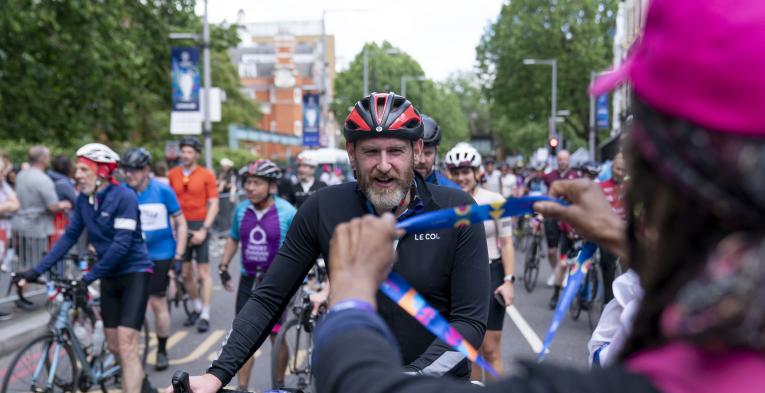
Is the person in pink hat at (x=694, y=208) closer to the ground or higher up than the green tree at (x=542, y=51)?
closer to the ground

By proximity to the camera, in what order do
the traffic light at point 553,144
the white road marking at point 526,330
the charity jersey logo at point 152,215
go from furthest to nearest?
the traffic light at point 553,144 → the white road marking at point 526,330 → the charity jersey logo at point 152,215

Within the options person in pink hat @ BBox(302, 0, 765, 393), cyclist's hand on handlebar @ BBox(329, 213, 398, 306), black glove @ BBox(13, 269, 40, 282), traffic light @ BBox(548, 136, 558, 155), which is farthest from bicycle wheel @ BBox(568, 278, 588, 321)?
traffic light @ BBox(548, 136, 558, 155)

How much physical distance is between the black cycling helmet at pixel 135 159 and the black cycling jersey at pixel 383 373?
6912 millimetres

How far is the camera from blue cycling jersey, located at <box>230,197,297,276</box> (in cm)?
759

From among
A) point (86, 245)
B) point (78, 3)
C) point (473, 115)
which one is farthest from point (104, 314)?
point (473, 115)

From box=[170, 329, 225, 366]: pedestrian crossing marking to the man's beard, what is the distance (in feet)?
18.1

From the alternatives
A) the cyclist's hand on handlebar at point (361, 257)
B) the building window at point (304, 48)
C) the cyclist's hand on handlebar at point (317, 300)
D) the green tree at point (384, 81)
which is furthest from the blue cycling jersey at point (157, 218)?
the building window at point (304, 48)

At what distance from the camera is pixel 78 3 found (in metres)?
18.6

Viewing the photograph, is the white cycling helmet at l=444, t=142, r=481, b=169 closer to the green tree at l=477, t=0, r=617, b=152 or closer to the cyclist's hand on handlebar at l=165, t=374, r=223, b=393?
the cyclist's hand on handlebar at l=165, t=374, r=223, b=393

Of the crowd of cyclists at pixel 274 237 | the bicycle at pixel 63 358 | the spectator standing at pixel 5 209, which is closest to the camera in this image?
Result: the crowd of cyclists at pixel 274 237

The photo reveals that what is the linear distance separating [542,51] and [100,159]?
47677mm

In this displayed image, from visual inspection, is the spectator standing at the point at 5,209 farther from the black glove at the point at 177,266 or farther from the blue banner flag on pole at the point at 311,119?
the blue banner flag on pole at the point at 311,119

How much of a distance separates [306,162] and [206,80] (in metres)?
12.5

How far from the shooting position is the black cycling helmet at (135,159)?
25.8ft
